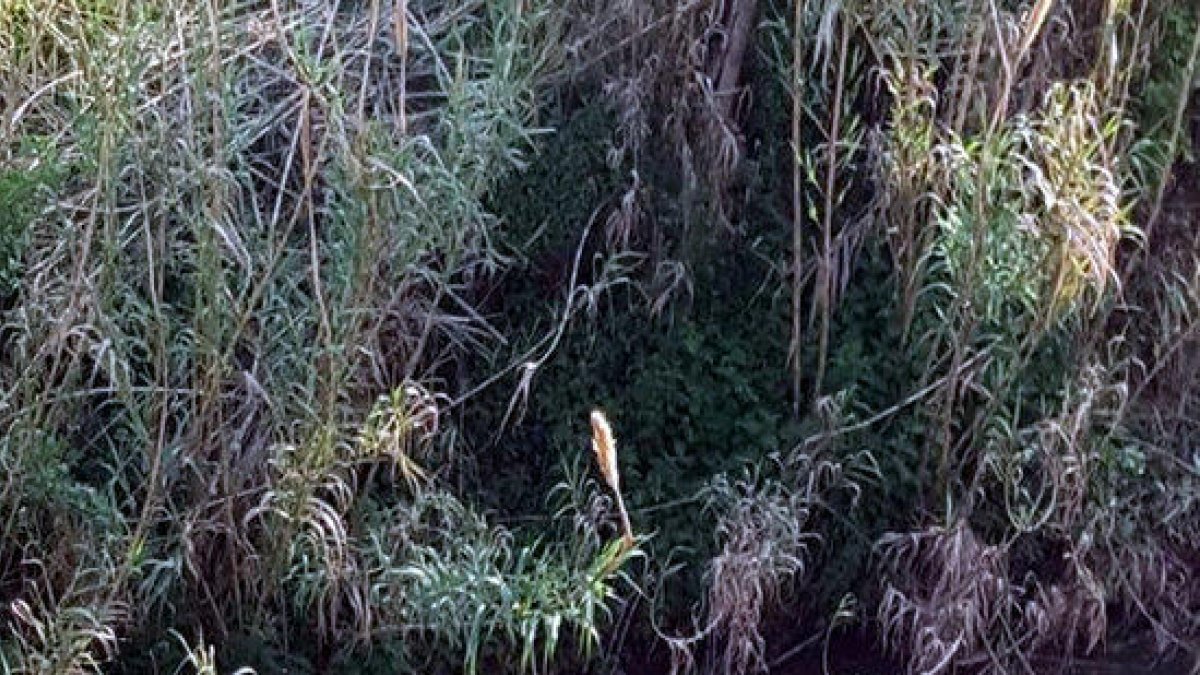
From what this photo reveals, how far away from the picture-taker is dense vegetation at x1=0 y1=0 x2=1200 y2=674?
4.25m

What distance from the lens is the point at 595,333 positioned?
4.92 metres

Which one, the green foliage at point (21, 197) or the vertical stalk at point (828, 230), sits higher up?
the green foliage at point (21, 197)

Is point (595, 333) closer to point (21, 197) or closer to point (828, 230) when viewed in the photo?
point (828, 230)

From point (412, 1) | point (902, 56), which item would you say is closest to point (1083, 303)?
point (902, 56)

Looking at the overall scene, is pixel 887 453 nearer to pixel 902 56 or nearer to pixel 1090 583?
pixel 1090 583

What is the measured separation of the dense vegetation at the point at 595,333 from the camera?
4.25m

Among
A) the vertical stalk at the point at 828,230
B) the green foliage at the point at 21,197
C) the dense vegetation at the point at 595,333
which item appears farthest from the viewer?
the vertical stalk at the point at 828,230

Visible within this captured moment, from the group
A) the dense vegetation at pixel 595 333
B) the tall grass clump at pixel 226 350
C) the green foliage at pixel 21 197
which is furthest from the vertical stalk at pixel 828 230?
the green foliage at pixel 21 197

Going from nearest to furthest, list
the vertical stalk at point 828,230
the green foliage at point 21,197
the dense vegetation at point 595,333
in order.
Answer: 1. the green foliage at point 21,197
2. the dense vegetation at point 595,333
3. the vertical stalk at point 828,230

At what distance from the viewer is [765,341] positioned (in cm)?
501

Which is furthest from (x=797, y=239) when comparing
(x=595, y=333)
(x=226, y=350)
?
(x=226, y=350)

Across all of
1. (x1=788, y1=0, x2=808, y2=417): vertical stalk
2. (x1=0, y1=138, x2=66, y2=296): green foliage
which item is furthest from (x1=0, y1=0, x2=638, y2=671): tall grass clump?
(x1=788, y1=0, x2=808, y2=417): vertical stalk

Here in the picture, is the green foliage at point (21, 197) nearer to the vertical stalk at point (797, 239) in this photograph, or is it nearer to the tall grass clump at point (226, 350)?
the tall grass clump at point (226, 350)

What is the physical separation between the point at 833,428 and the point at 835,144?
65 centimetres
